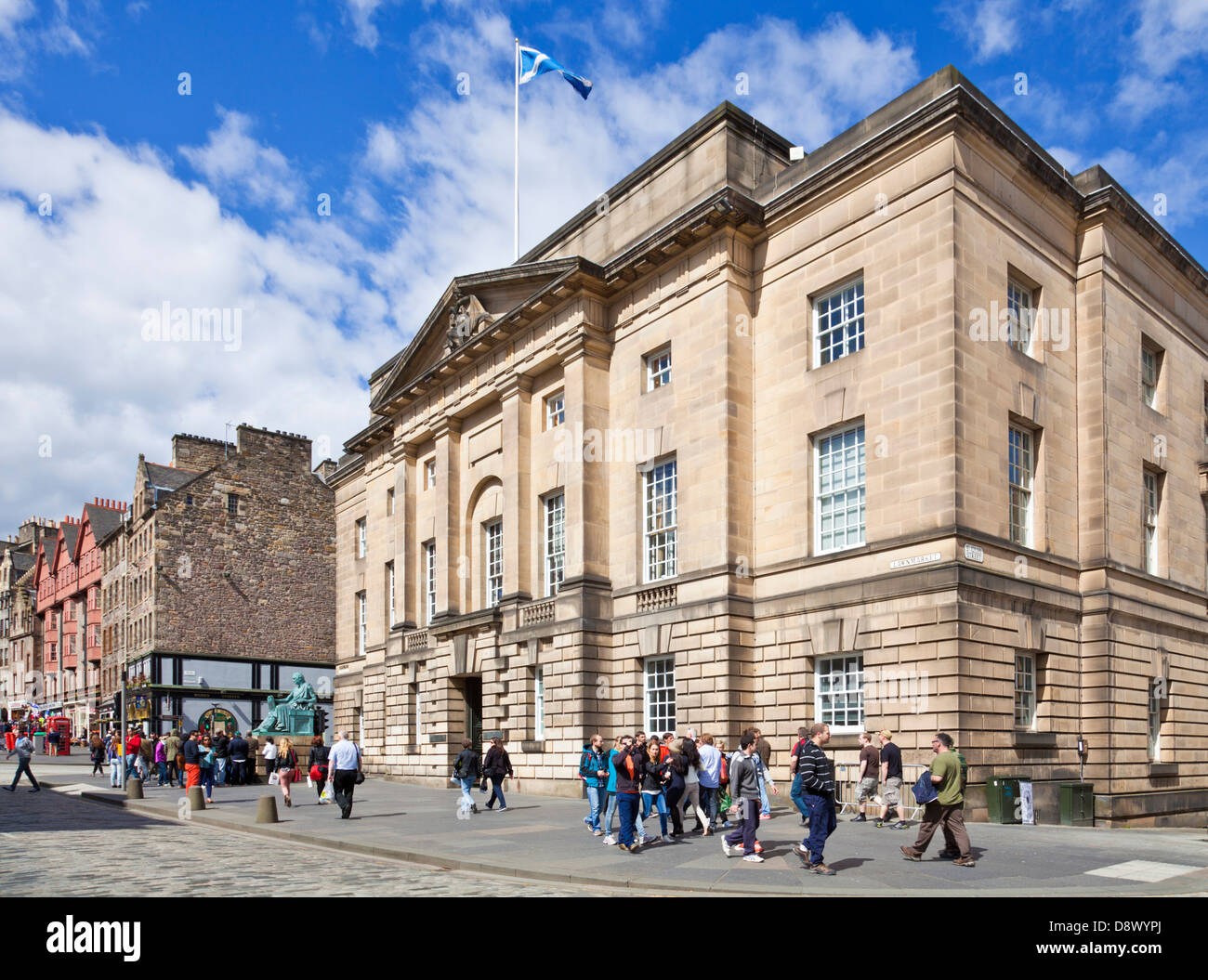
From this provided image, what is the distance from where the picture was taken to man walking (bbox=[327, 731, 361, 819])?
23094 mm

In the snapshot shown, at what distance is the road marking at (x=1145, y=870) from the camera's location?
1426 cm

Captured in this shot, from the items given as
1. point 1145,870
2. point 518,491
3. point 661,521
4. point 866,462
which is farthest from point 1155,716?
point 518,491

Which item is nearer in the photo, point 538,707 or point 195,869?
point 195,869

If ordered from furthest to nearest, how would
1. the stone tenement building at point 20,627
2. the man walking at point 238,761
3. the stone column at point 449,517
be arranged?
the stone tenement building at point 20,627 < the stone column at point 449,517 < the man walking at point 238,761

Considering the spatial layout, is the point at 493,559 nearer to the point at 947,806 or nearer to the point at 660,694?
the point at 660,694

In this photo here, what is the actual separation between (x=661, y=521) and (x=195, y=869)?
1699 cm

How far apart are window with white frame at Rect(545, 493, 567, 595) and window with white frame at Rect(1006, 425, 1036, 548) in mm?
12840

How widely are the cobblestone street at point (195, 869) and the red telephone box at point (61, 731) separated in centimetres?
4555

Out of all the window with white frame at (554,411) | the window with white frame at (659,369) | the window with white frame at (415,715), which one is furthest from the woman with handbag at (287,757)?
the window with white frame at (659,369)

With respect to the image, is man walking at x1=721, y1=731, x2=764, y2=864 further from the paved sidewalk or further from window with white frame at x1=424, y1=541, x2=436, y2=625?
window with white frame at x1=424, y1=541, x2=436, y2=625

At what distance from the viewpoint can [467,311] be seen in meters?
36.8

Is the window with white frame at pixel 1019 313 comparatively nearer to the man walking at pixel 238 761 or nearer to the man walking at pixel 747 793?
the man walking at pixel 747 793

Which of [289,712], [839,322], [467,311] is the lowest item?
[289,712]

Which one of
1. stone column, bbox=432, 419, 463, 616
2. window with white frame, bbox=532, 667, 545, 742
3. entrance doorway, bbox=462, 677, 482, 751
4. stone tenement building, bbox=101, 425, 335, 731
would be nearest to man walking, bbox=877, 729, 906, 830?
window with white frame, bbox=532, 667, 545, 742
